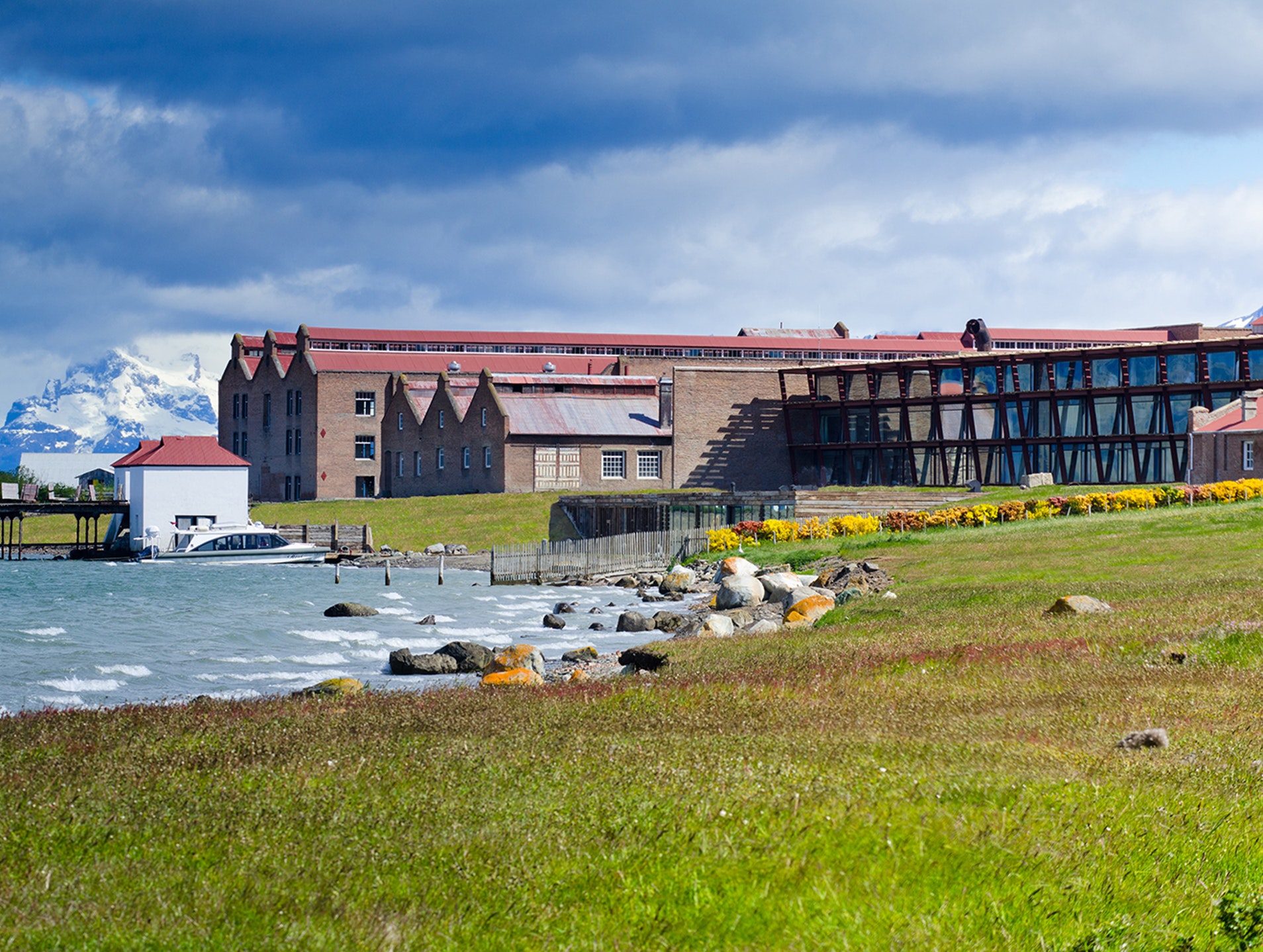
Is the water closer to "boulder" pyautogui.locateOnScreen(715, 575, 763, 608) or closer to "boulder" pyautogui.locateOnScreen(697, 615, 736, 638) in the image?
"boulder" pyautogui.locateOnScreen(715, 575, 763, 608)

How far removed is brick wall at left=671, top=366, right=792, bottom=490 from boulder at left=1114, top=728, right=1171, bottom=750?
256 feet

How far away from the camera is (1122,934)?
20.4 ft

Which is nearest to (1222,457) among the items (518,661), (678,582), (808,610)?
(678,582)

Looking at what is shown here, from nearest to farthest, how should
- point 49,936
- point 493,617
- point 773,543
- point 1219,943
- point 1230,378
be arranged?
point 49,936 → point 1219,943 → point 493,617 → point 773,543 → point 1230,378

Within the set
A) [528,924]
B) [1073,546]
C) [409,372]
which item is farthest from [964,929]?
[409,372]

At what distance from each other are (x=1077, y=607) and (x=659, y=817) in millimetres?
13534

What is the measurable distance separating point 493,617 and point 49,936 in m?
35.8

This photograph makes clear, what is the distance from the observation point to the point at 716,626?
91.4ft

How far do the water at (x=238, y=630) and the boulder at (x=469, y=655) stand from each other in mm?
913

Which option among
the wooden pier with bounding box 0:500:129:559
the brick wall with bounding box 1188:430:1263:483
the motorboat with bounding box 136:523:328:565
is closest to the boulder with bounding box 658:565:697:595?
the motorboat with bounding box 136:523:328:565

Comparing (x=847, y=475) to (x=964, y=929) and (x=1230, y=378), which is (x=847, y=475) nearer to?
(x=1230, y=378)

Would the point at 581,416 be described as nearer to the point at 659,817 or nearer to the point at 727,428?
the point at 727,428

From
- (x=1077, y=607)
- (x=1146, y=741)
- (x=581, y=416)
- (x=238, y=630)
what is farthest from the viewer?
(x=581, y=416)

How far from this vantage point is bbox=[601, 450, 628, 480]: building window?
88750 mm
